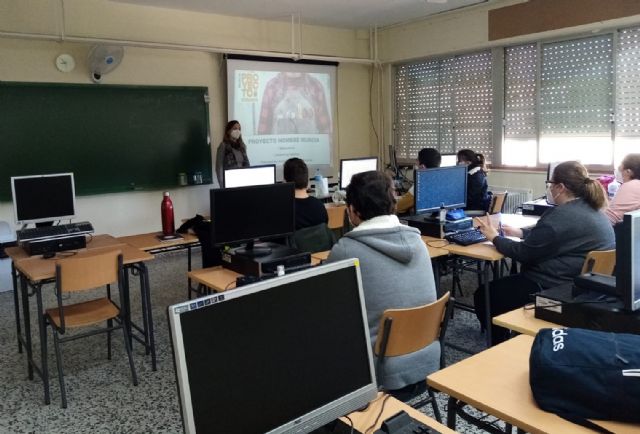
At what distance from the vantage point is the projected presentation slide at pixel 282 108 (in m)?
6.84

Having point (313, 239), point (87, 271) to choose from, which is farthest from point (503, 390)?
point (87, 271)

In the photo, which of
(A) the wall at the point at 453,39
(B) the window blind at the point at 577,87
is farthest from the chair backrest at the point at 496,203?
(B) the window blind at the point at 577,87

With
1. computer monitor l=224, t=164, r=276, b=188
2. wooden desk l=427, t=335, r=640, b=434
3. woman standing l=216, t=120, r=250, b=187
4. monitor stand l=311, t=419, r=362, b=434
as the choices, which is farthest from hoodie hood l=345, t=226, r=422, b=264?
woman standing l=216, t=120, r=250, b=187

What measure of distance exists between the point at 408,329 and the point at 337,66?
6.25 meters

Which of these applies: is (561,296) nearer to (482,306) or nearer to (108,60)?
(482,306)

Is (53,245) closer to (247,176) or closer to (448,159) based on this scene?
(247,176)

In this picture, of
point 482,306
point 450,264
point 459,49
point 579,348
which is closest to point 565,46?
point 459,49

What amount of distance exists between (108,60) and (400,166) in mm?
4135

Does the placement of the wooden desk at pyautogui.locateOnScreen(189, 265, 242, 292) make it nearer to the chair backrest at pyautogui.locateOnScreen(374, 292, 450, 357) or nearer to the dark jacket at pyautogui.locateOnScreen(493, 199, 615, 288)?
the chair backrest at pyautogui.locateOnScreen(374, 292, 450, 357)

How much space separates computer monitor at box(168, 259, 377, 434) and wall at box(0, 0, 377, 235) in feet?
16.8

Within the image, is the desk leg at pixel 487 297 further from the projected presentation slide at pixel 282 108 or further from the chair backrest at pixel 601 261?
the projected presentation slide at pixel 282 108

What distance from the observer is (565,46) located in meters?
6.00

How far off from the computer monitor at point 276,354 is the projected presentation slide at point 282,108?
18.9 ft

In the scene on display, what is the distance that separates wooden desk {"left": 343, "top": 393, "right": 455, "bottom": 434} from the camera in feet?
4.58
